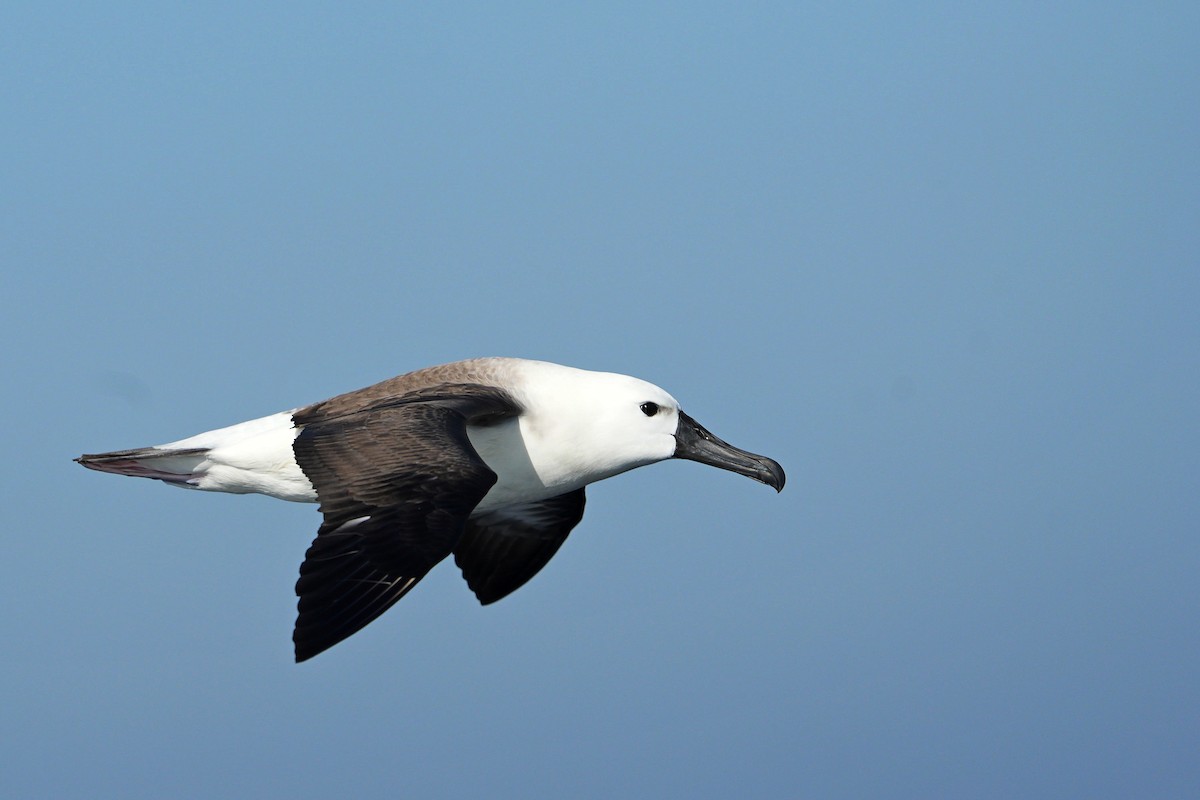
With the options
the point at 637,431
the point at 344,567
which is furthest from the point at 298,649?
the point at 637,431

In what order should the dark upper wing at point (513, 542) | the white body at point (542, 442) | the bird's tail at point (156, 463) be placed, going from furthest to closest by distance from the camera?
1. the dark upper wing at point (513, 542)
2. the bird's tail at point (156, 463)
3. the white body at point (542, 442)

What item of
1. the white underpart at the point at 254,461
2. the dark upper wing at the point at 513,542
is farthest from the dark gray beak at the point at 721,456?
the white underpart at the point at 254,461

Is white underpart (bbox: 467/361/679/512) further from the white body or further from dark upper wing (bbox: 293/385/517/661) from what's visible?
dark upper wing (bbox: 293/385/517/661)

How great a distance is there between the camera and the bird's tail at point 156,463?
1020cm

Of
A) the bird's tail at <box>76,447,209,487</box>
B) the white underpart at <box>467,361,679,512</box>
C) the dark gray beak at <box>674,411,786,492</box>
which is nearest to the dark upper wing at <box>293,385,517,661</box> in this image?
the white underpart at <box>467,361,679,512</box>

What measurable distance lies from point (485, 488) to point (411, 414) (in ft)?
2.91

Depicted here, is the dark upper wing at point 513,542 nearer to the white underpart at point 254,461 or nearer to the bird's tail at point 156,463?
the white underpart at point 254,461

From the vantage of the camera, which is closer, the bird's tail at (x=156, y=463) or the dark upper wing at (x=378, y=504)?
the dark upper wing at (x=378, y=504)

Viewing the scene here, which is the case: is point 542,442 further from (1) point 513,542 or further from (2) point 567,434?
(1) point 513,542

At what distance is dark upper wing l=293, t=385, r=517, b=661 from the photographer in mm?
7668

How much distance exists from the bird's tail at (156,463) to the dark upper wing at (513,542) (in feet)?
6.89

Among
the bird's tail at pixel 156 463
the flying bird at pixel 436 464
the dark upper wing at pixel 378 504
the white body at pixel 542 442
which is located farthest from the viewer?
the bird's tail at pixel 156 463

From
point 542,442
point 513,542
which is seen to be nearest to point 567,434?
point 542,442

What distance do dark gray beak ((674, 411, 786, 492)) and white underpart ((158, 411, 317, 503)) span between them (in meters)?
2.54
